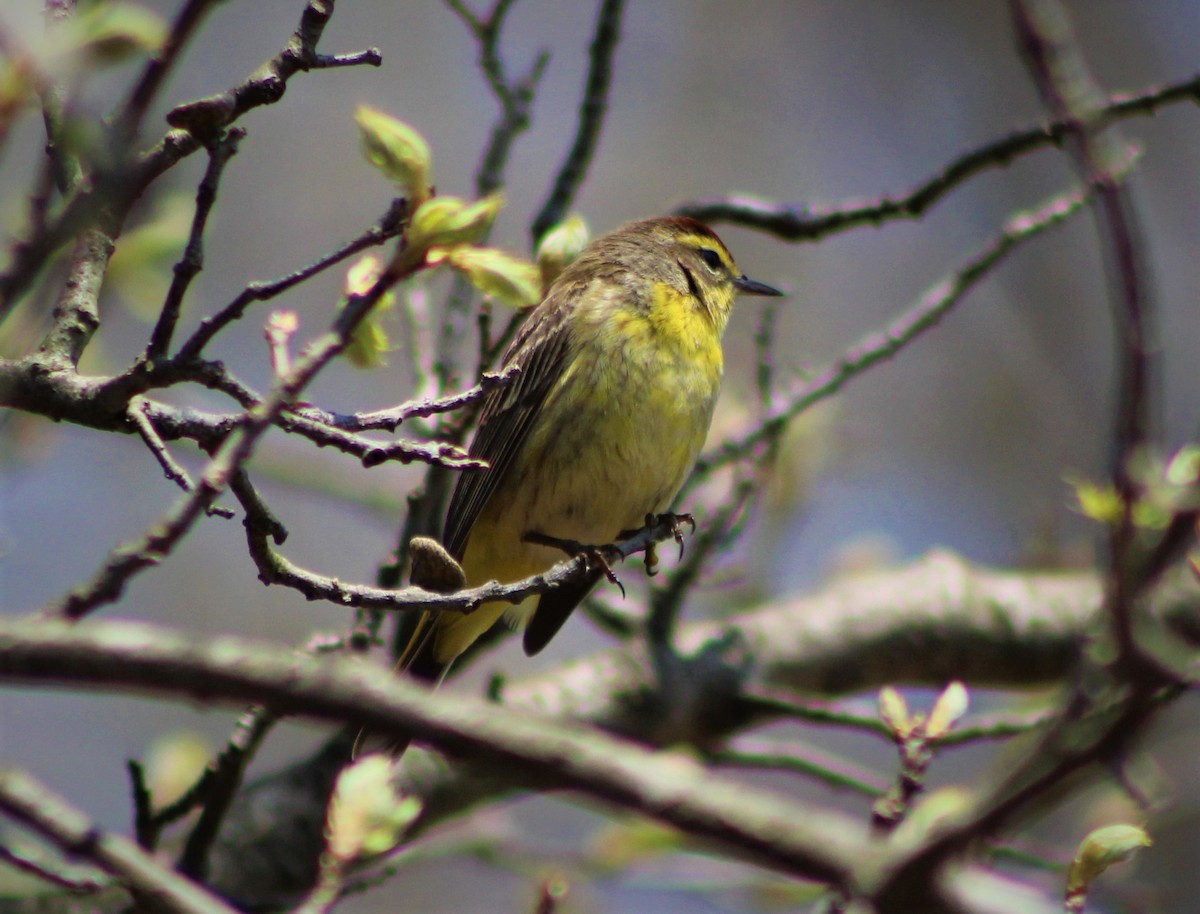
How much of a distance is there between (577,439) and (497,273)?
2.59 meters

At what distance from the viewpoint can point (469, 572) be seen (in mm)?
4902

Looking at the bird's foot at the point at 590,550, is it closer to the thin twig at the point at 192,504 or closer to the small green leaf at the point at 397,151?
the small green leaf at the point at 397,151

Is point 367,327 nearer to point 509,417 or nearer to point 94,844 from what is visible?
point 94,844

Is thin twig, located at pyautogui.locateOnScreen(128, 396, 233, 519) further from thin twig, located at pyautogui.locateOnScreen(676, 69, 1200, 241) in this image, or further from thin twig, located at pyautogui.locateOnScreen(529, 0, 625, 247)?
thin twig, located at pyautogui.locateOnScreen(676, 69, 1200, 241)

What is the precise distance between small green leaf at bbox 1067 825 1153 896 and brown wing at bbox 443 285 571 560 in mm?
2674

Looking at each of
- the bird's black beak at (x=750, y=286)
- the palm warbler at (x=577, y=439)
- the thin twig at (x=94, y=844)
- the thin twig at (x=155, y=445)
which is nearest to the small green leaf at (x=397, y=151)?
the thin twig at (x=155, y=445)

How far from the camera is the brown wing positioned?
14.9ft

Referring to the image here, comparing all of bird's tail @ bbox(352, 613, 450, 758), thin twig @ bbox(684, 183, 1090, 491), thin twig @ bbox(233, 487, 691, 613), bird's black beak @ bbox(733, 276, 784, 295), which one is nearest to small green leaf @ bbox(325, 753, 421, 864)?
thin twig @ bbox(233, 487, 691, 613)

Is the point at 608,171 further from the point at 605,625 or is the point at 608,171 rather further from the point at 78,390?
the point at 78,390

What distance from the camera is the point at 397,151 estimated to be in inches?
75.6

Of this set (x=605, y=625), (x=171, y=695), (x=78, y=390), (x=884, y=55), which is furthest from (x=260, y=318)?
(x=171, y=695)

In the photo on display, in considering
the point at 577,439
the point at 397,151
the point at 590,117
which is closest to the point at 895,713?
the point at 397,151

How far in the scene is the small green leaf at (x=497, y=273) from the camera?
199 centimetres

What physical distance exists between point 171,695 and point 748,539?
4750 millimetres
